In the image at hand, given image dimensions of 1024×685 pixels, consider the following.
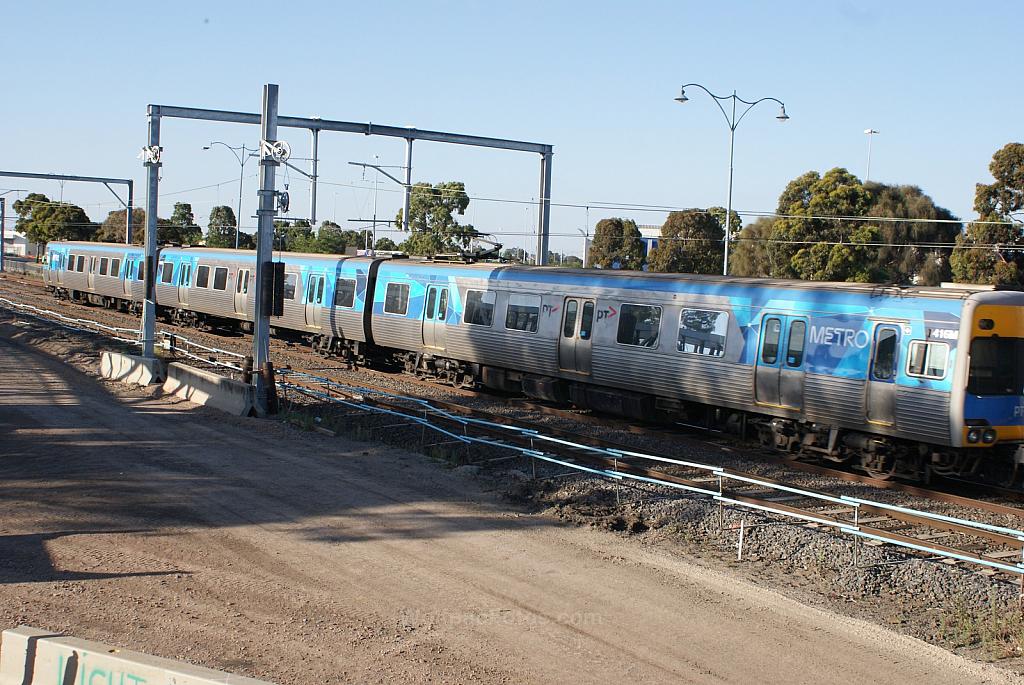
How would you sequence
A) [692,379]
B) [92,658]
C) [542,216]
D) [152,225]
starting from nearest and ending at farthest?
1. [92,658]
2. [692,379]
3. [152,225]
4. [542,216]

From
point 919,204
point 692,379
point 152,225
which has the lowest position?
point 692,379

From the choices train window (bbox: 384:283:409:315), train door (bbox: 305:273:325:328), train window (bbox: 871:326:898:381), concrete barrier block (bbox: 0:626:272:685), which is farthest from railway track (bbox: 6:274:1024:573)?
train door (bbox: 305:273:325:328)

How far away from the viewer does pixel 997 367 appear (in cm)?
1408

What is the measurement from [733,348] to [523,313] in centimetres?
577

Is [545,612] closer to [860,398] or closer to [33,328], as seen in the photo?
[860,398]

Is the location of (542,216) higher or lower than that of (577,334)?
higher

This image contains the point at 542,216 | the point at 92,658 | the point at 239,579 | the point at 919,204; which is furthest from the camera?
the point at 919,204

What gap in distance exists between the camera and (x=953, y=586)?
977cm

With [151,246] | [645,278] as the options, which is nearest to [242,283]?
[151,246]

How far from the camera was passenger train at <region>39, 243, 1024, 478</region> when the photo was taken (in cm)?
1410

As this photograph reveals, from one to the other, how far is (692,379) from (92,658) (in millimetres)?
12717

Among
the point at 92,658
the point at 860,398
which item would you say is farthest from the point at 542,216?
the point at 92,658

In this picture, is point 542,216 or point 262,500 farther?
point 542,216

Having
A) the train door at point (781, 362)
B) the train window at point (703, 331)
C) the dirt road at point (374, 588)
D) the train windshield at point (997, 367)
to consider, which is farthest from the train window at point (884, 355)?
the dirt road at point (374, 588)
